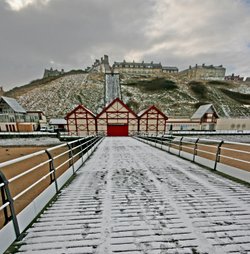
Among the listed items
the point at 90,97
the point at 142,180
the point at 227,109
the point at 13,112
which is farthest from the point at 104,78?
the point at 142,180

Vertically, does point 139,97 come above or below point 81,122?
above

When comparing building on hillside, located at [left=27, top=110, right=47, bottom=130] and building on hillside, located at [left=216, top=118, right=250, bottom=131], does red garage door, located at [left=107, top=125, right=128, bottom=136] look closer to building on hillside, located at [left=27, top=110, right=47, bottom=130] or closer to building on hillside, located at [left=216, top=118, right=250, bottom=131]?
building on hillside, located at [left=27, top=110, right=47, bottom=130]

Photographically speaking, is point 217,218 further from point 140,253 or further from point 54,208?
point 54,208

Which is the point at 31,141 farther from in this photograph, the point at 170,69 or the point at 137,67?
the point at 170,69

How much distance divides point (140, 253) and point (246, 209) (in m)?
2.44

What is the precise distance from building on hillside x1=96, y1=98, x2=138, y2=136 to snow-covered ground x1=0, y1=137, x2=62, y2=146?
912cm

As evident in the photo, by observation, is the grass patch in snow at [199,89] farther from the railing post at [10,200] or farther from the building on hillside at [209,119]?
the railing post at [10,200]

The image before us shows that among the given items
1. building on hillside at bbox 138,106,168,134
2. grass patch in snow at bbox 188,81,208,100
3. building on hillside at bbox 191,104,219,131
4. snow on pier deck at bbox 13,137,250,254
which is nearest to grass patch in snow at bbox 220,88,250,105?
grass patch in snow at bbox 188,81,208,100

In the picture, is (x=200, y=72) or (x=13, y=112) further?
(x=200, y=72)

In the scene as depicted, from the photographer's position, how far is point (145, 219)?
2779 millimetres

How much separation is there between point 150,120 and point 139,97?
33.6m

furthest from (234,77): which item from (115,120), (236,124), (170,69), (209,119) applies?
(115,120)

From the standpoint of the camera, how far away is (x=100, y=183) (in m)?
4.70

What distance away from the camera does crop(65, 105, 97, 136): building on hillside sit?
1319 inches
